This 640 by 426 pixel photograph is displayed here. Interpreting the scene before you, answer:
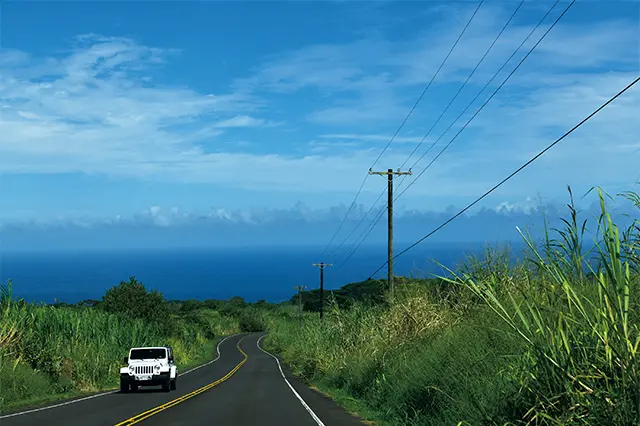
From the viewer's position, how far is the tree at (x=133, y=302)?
6525cm

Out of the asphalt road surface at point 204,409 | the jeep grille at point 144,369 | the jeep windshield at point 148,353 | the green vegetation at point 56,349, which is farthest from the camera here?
the jeep windshield at point 148,353

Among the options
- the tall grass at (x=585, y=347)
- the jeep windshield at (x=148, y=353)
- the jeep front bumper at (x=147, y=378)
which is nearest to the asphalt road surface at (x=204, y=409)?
the jeep front bumper at (x=147, y=378)

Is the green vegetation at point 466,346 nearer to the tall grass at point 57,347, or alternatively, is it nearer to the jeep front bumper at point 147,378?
the tall grass at point 57,347

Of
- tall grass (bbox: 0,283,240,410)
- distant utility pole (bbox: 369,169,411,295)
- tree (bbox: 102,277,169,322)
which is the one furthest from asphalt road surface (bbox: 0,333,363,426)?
tree (bbox: 102,277,169,322)

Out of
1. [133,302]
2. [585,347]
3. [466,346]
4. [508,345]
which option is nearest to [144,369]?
[466,346]

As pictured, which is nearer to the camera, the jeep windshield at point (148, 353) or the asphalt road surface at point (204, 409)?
the asphalt road surface at point (204, 409)

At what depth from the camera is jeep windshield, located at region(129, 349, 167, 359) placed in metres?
35.8

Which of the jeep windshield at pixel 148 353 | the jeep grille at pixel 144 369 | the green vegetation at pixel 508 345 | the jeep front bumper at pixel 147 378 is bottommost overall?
the jeep front bumper at pixel 147 378

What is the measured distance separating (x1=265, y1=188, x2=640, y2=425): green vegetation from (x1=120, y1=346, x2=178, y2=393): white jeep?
832cm

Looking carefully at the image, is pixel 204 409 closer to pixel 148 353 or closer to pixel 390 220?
pixel 148 353

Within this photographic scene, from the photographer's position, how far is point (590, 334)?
8492mm

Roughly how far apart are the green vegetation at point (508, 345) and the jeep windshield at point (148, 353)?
8830 mm

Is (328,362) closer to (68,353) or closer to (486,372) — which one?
(68,353)

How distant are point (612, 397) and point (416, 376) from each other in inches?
440
